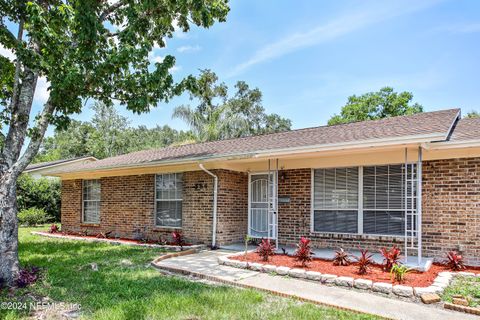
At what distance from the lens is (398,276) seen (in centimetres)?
596

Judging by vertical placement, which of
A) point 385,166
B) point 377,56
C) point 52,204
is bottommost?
point 52,204

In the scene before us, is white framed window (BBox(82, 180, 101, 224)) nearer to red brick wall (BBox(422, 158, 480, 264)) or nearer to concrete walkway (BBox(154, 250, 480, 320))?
concrete walkway (BBox(154, 250, 480, 320))

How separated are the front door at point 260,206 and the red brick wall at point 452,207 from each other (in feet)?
12.9

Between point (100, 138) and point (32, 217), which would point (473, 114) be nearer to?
point (32, 217)

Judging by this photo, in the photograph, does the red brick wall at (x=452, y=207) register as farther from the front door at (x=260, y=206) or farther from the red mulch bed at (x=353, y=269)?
the front door at (x=260, y=206)

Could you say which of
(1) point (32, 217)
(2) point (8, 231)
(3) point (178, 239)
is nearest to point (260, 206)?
(3) point (178, 239)

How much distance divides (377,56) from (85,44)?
502 inches

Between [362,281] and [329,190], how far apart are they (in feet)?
12.3

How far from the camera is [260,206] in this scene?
10.9 metres

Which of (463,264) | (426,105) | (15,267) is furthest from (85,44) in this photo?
(426,105)

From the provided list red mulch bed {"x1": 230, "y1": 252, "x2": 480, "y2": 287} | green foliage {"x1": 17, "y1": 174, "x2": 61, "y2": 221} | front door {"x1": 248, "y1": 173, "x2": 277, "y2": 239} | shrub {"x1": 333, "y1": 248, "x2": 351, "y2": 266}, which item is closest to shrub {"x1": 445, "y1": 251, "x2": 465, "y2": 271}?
red mulch bed {"x1": 230, "y1": 252, "x2": 480, "y2": 287}

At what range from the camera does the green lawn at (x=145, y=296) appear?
466 cm

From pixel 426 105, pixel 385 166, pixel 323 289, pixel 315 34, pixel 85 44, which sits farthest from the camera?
pixel 426 105

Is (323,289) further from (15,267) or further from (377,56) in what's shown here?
(377,56)
